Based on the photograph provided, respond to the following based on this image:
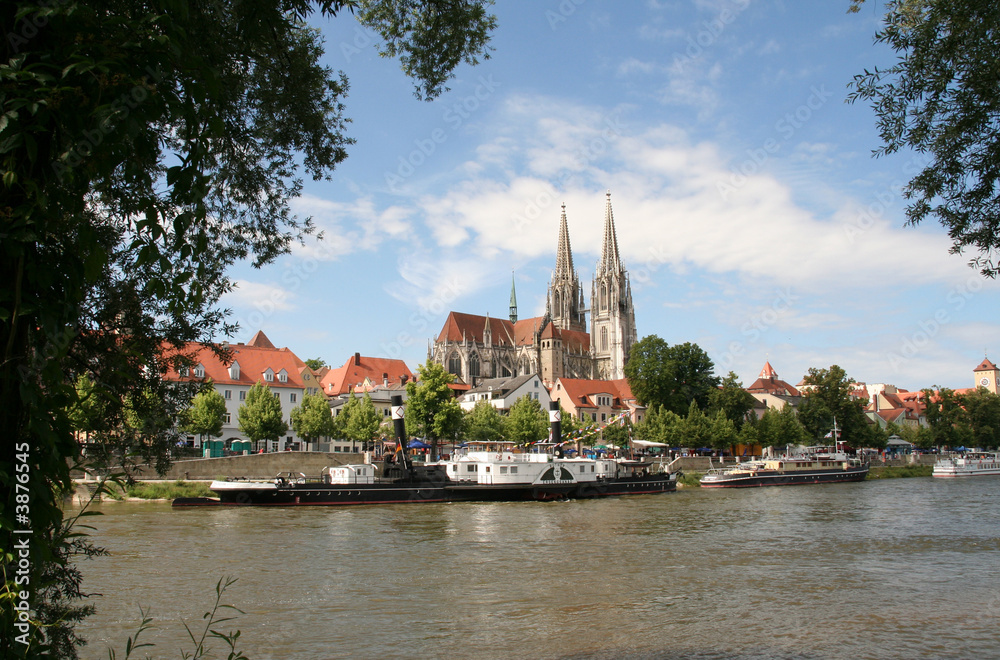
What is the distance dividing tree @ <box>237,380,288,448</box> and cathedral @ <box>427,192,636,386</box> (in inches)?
2353

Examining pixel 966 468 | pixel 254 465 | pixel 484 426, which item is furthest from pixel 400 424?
pixel 966 468

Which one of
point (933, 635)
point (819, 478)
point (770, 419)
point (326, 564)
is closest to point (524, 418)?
point (819, 478)

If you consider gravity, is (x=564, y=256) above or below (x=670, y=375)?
above

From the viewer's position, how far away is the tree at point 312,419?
5769 cm

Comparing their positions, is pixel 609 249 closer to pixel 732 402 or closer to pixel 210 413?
pixel 732 402

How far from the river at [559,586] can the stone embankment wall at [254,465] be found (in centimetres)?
1571

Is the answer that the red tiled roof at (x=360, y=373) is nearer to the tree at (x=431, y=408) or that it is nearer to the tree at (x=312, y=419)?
the tree at (x=312, y=419)

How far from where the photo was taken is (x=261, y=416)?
53.5 meters

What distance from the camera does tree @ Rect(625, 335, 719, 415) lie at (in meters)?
85.7

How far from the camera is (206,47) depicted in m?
4.75

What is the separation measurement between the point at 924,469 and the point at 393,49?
3539 inches

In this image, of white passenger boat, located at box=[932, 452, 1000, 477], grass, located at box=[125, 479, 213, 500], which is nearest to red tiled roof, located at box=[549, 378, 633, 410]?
white passenger boat, located at box=[932, 452, 1000, 477]

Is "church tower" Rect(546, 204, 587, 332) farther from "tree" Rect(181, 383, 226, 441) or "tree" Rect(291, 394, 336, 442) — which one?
"tree" Rect(181, 383, 226, 441)

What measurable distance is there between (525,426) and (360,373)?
2739cm
